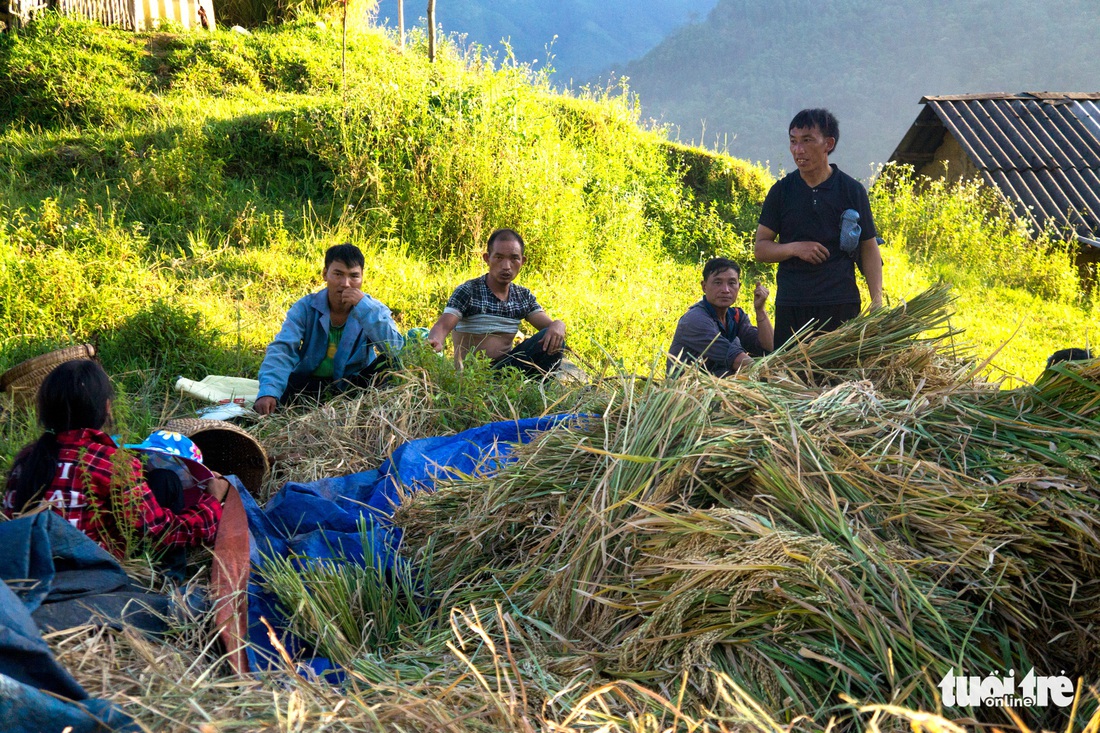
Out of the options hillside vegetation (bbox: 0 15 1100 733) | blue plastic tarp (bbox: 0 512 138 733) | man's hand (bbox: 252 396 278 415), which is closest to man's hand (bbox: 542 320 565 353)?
hillside vegetation (bbox: 0 15 1100 733)

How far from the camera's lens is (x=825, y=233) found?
393cm

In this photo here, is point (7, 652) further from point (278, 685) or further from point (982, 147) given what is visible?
point (982, 147)

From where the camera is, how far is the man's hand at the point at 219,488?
8.73 feet

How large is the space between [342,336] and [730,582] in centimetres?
282

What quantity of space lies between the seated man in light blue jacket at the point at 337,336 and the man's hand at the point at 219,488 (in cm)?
128

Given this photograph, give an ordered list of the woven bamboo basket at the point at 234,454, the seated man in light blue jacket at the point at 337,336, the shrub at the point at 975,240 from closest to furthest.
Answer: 1. the woven bamboo basket at the point at 234,454
2. the seated man in light blue jacket at the point at 337,336
3. the shrub at the point at 975,240

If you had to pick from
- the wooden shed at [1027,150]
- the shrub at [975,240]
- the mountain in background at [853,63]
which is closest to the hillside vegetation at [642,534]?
the shrub at [975,240]

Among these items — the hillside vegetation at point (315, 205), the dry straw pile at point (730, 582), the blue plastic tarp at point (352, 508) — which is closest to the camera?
the dry straw pile at point (730, 582)

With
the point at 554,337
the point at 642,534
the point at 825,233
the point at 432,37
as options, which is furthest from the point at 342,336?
the point at 432,37

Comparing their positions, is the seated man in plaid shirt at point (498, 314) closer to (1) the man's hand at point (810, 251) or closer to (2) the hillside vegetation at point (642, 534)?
(2) the hillside vegetation at point (642, 534)

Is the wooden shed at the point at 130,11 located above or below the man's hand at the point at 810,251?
above

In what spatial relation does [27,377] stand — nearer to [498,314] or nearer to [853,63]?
[498,314]

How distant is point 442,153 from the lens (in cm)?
718

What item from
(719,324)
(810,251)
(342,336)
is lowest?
(342,336)
